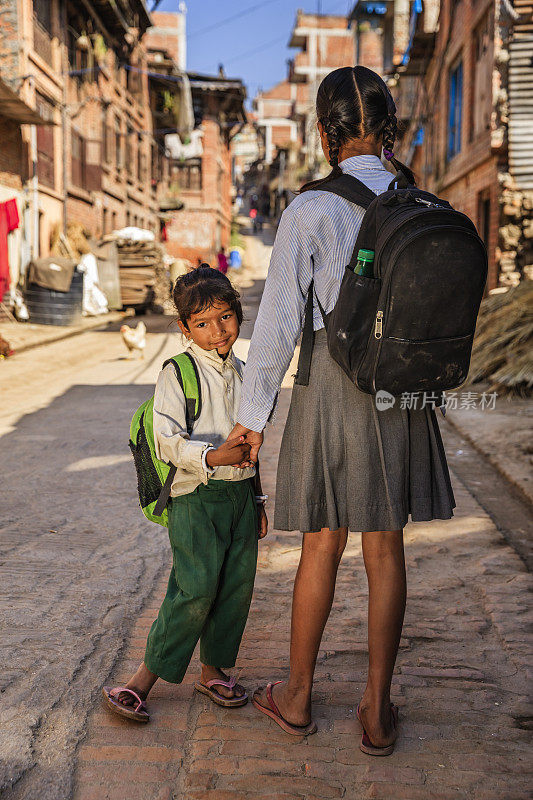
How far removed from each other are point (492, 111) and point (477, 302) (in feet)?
37.0

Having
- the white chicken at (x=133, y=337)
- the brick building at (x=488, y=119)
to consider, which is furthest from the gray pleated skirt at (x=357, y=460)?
the brick building at (x=488, y=119)

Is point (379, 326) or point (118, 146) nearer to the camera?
point (379, 326)

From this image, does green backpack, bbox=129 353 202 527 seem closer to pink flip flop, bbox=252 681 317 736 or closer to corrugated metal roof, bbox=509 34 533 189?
pink flip flop, bbox=252 681 317 736

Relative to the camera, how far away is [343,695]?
259 cm

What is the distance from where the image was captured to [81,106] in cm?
2239

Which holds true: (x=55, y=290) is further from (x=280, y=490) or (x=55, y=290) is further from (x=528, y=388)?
(x=280, y=490)

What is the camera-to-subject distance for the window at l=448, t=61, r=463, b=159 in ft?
50.9

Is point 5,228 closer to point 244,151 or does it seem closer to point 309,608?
point 309,608

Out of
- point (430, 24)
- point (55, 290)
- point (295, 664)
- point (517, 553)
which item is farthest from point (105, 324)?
point (295, 664)

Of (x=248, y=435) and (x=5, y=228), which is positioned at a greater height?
A: (x=5, y=228)

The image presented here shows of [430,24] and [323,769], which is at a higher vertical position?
[430,24]

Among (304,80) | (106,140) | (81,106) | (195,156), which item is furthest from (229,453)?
(304,80)

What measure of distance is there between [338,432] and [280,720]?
3.05 ft

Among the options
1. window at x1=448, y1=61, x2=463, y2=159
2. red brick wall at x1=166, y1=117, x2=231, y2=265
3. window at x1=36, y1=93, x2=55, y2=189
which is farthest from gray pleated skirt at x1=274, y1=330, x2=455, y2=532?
red brick wall at x1=166, y1=117, x2=231, y2=265
